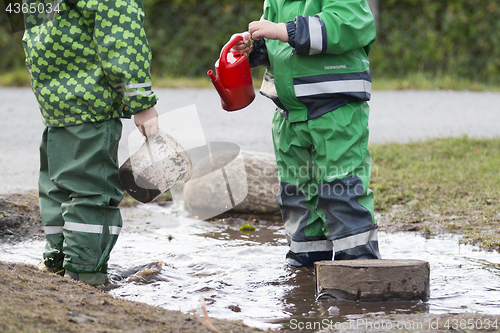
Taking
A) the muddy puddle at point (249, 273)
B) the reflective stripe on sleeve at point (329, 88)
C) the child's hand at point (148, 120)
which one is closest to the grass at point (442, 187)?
the muddy puddle at point (249, 273)

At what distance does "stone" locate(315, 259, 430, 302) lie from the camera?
7.37 feet

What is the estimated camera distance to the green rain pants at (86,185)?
243 centimetres

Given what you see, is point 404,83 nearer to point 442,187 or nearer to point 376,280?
point 442,187

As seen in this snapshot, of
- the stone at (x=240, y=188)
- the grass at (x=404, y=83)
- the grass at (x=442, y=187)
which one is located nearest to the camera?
the grass at (x=442, y=187)

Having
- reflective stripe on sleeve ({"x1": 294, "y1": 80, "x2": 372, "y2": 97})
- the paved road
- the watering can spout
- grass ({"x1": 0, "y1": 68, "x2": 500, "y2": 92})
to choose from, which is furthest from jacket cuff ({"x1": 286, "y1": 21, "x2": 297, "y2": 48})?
grass ({"x1": 0, "y1": 68, "x2": 500, "y2": 92})

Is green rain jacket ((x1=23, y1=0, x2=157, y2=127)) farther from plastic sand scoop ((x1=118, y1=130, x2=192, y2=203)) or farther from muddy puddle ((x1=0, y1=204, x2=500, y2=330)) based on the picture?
muddy puddle ((x1=0, y1=204, x2=500, y2=330))

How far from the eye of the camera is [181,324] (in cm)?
181

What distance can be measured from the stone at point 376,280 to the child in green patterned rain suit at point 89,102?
0.98m

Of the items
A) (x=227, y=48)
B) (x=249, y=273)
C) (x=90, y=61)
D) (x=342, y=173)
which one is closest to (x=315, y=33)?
(x=227, y=48)

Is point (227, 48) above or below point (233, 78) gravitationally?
above

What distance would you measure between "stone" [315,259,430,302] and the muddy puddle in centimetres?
4

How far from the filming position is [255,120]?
23.6 ft

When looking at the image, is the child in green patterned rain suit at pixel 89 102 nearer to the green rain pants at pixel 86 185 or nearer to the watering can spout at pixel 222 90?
the green rain pants at pixel 86 185

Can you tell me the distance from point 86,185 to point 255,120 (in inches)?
191
